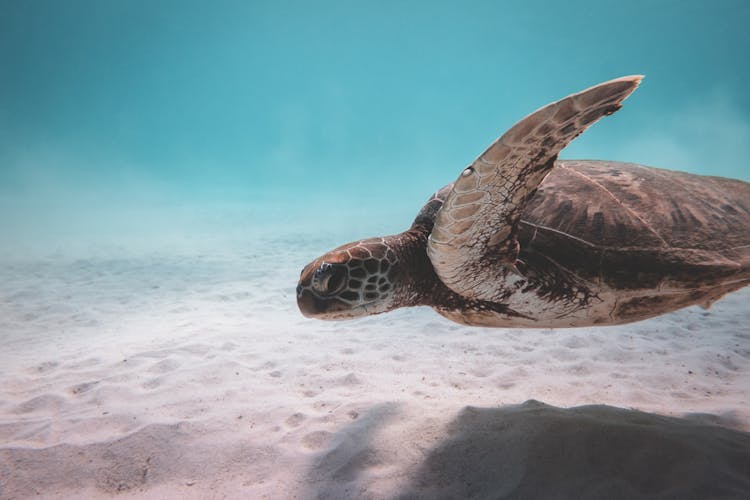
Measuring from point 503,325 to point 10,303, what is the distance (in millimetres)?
7774

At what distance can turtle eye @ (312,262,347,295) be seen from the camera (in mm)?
1841

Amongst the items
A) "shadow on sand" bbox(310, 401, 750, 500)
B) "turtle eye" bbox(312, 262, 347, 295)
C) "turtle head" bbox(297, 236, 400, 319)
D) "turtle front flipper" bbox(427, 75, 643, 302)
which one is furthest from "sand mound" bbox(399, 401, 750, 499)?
"turtle eye" bbox(312, 262, 347, 295)

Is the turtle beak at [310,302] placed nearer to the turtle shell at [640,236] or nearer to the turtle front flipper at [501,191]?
the turtle front flipper at [501,191]

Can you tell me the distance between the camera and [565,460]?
5.40 feet

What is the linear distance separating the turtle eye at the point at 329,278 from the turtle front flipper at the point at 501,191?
20.9 inches

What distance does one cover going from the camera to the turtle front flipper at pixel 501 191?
1219 millimetres

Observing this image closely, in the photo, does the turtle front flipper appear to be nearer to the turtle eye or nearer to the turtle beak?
the turtle eye

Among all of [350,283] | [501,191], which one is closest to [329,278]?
[350,283]

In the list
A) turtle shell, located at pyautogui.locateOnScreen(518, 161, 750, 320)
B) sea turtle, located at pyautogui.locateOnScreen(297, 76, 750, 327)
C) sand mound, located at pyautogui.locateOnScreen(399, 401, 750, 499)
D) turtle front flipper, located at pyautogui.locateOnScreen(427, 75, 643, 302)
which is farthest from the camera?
turtle shell, located at pyautogui.locateOnScreen(518, 161, 750, 320)

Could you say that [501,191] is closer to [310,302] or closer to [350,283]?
[350,283]

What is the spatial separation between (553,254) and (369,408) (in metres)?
1.64

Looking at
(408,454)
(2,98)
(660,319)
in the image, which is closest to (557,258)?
(408,454)

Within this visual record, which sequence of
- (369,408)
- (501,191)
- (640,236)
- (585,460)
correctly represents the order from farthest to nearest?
(369,408) → (640,236) → (585,460) → (501,191)

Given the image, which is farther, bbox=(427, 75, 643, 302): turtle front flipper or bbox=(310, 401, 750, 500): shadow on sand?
bbox=(310, 401, 750, 500): shadow on sand
